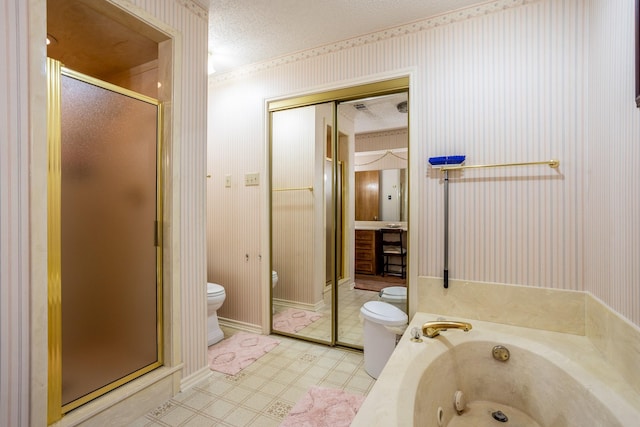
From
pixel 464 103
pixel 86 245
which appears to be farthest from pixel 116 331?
pixel 464 103

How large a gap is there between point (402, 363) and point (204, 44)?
225cm

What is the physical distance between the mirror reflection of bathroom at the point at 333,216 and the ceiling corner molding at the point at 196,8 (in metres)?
0.91

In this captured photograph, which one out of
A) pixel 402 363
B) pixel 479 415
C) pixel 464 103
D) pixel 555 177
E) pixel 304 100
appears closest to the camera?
pixel 402 363

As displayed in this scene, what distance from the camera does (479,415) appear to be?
158cm

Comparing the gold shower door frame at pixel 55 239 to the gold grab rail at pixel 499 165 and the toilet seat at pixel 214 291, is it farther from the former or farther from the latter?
the gold grab rail at pixel 499 165

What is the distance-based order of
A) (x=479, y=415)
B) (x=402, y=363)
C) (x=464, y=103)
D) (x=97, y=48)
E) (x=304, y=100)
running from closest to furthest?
(x=402, y=363)
(x=479, y=415)
(x=464, y=103)
(x=97, y=48)
(x=304, y=100)

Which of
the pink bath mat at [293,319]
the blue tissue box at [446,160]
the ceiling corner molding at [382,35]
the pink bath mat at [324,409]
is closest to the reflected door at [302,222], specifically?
the pink bath mat at [293,319]

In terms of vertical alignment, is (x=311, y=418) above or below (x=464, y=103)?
below

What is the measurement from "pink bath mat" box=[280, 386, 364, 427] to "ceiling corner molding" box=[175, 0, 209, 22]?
2.50 metres

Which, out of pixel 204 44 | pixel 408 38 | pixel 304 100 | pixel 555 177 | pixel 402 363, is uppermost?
pixel 408 38

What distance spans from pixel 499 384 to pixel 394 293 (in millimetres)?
923

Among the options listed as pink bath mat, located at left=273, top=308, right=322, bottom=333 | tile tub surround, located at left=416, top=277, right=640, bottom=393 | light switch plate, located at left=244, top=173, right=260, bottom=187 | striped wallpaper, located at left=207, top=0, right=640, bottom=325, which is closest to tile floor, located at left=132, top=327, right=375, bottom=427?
pink bath mat, located at left=273, top=308, right=322, bottom=333

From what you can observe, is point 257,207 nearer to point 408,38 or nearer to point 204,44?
point 204,44

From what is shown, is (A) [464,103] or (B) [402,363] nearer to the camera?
(B) [402,363]
